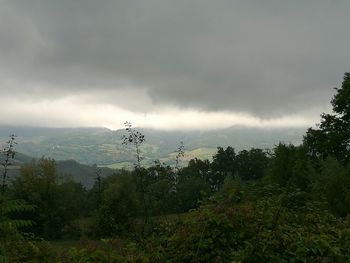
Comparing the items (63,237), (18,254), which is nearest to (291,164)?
(63,237)

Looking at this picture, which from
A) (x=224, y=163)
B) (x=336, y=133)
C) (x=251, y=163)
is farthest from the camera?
(x=224, y=163)

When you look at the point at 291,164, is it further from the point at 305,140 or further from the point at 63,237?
the point at 63,237

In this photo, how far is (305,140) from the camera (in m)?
51.8

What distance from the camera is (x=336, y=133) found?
47.7 metres

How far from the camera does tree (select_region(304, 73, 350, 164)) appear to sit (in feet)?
156

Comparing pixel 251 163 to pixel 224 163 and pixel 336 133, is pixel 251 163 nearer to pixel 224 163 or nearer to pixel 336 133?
pixel 224 163

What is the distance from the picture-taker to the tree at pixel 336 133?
4750cm

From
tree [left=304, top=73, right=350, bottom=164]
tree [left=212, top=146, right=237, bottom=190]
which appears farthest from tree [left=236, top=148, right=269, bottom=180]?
tree [left=304, top=73, right=350, bottom=164]

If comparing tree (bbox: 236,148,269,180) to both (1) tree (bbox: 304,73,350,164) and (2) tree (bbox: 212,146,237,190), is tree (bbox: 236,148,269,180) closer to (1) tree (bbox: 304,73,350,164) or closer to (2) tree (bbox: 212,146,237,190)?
(2) tree (bbox: 212,146,237,190)

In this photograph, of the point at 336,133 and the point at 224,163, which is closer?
the point at 336,133

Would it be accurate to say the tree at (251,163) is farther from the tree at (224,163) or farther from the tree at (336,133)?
the tree at (336,133)

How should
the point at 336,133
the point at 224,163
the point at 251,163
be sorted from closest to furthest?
1. the point at 336,133
2. the point at 251,163
3. the point at 224,163

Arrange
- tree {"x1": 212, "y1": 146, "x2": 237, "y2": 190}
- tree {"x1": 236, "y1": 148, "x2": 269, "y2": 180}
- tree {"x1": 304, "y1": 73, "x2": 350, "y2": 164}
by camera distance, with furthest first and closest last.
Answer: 1. tree {"x1": 212, "y1": 146, "x2": 237, "y2": 190}
2. tree {"x1": 236, "y1": 148, "x2": 269, "y2": 180}
3. tree {"x1": 304, "y1": 73, "x2": 350, "y2": 164}

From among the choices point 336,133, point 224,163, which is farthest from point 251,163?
point 336,133
